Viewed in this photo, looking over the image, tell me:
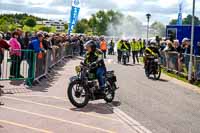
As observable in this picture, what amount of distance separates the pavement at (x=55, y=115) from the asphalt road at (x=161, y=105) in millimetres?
374

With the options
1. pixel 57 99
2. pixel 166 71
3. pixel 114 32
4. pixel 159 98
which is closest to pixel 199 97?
pixel 159 98

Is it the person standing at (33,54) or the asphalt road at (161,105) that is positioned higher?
the person standing at (33,54)

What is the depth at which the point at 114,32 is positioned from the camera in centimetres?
9388

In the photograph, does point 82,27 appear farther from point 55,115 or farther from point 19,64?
point 55,115

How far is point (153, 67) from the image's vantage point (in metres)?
21.8

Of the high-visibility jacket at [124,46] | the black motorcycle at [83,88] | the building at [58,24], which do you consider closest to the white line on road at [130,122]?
the black motorcycle at [83,88]

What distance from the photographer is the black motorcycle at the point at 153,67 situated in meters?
21.7

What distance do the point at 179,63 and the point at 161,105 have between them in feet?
32.3

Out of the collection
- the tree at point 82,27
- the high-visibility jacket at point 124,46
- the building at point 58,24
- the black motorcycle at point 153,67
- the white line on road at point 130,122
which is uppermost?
the building at point 58,24

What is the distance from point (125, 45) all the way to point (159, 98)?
18.6m

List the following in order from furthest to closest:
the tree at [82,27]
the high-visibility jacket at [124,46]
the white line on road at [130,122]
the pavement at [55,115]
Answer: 1. the tree at [82,27]
2. the high-visibility jacket at [124,46]
3. the white line on road at [130,122]
4. the pavement at [55,115]

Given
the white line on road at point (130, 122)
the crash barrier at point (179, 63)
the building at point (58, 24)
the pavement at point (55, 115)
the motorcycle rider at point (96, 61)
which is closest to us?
the pavement at point (55, 115)

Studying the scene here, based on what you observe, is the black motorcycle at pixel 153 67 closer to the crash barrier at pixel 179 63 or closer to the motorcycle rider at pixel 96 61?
the crash barrier at pixel 179 63

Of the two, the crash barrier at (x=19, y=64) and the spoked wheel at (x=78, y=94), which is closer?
the spoked wheel at (x=78, y=94)
